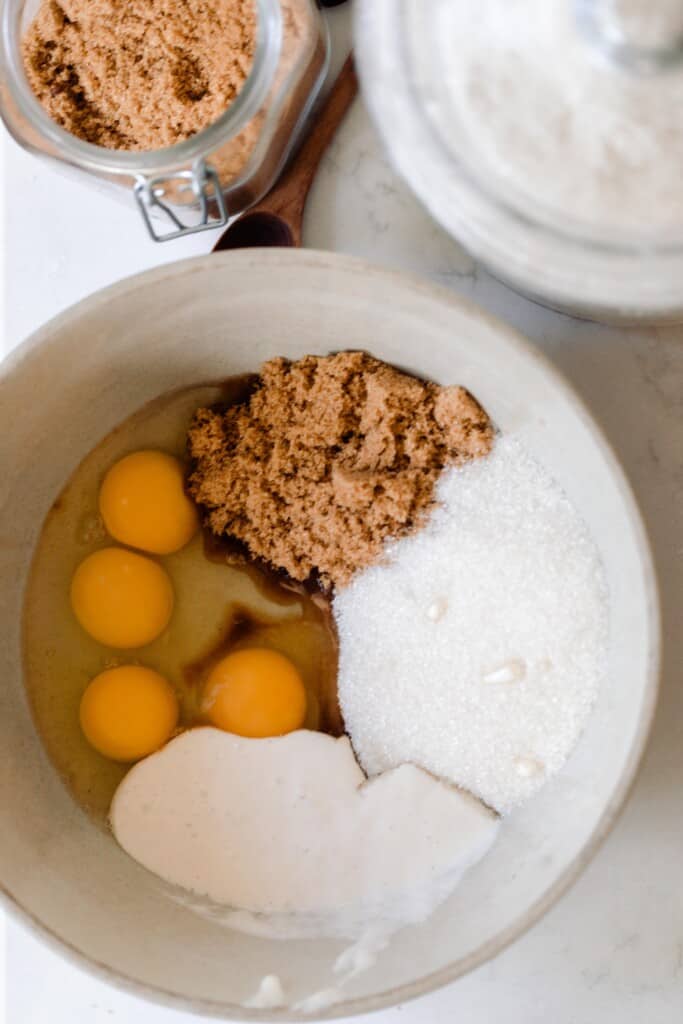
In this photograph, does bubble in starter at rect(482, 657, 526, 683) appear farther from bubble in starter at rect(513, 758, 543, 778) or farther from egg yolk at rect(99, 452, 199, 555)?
egg yolk at rect(99, 452, 199, 555)

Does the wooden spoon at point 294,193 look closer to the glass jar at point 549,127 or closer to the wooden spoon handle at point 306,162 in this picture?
the wooden spoon handle at point 306,162

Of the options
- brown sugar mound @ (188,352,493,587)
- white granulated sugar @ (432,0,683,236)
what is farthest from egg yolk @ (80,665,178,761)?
white granulated sugar @ (432,0,683,236)

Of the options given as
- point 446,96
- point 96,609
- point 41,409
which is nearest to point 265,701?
point 96,609

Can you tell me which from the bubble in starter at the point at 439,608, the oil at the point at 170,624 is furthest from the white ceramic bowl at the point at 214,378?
the bubble in starter at the point at 439,608

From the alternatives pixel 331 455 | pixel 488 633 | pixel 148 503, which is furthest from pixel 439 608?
pixel 148 503

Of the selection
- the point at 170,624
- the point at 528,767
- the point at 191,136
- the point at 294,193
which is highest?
the point at 191,136

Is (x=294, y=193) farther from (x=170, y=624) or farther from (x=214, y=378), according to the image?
(x=170, y=624)

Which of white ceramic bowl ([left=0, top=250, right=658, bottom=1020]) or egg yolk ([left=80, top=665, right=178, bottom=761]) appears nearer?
white ceramic bowl ([left=0, top=250, right=658, bottom=1020])
